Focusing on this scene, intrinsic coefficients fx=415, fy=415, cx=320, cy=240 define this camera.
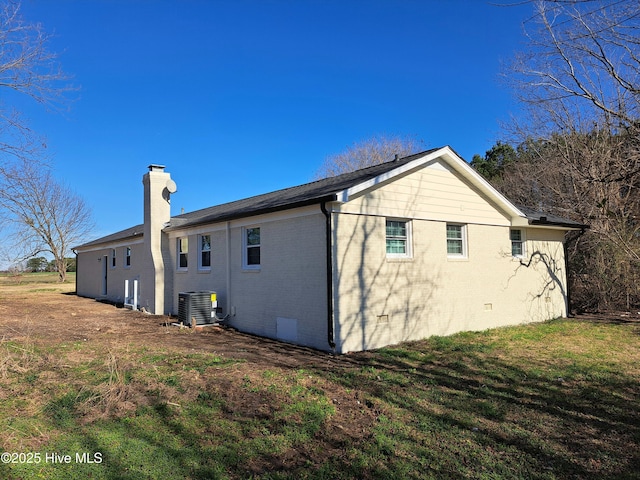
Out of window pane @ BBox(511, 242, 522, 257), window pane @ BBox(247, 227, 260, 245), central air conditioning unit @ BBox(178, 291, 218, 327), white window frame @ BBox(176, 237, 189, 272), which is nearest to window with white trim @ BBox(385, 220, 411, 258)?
window pane @ BBox(247, 227, 260, 245)

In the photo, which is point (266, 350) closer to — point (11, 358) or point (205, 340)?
point (205, 340)

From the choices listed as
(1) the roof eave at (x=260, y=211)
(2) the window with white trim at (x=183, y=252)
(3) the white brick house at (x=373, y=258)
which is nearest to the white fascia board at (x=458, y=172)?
(3) the white brick house at (x=373, y=258)

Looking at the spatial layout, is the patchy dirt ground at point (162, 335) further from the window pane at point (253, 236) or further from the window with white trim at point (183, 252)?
the window pane at point (253, 236)

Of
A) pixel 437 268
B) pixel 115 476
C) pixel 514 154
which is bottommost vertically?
pixel 115 476

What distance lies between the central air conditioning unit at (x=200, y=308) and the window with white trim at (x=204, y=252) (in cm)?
140

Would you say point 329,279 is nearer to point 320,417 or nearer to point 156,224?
point 320,417

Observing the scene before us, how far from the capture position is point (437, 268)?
10.7 m

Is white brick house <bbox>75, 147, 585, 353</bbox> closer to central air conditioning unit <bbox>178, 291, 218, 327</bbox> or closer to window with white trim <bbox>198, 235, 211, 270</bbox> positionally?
window with white trim <bbox>198, 235, 211, 270</bbox>

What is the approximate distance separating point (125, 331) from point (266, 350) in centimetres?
509

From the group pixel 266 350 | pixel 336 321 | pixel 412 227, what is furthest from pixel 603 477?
pixel 412 227

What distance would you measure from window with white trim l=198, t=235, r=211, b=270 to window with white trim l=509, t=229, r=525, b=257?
9.78m

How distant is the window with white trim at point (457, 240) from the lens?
451 inches

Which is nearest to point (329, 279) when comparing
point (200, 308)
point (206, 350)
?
point (206, 350)

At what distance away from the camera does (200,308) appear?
12.2 meters
